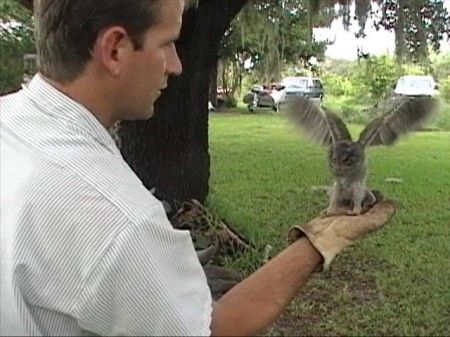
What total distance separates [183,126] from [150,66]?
4303 mm

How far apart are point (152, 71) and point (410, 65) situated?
7654 mm

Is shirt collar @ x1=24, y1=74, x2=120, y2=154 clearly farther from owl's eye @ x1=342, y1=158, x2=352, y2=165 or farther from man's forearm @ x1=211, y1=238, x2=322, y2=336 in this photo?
owl's eye @ x1=342, y1=158, x2=352, y2=165

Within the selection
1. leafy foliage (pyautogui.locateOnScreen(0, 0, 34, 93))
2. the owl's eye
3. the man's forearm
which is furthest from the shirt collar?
leafy foliage (pyautogui.locateOnScreen(0, 0, 34, 93))

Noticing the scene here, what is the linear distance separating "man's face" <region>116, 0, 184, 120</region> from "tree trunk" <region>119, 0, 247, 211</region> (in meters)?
4.11

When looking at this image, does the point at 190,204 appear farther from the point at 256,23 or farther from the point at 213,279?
the point at 256,23

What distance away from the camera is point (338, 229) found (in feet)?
5.27

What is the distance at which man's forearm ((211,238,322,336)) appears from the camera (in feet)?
3.89

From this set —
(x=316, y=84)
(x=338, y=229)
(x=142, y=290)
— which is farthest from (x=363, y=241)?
(x=316, y=84)

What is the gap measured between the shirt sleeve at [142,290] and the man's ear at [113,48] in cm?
24

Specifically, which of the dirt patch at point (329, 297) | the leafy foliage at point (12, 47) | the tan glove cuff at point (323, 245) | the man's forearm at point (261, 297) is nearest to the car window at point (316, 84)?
the leafy foliage at point (12, 47)

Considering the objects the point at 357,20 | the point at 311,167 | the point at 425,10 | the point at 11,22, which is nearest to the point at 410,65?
the point at 425,10

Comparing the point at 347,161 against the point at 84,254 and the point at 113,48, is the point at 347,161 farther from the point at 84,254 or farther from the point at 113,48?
the point at 84,254

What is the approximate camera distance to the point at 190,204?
523 centimetres

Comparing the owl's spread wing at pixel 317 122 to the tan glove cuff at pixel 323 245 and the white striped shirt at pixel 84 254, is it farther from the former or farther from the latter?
the white striped shirt at pixel 84 254
